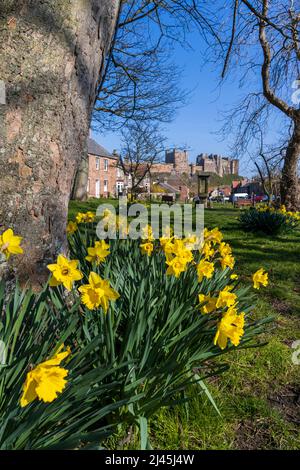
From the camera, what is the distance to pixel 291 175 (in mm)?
11391

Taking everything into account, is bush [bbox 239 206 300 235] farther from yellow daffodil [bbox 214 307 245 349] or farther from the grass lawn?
yellow daffodil [bbox 214 307 245 349]

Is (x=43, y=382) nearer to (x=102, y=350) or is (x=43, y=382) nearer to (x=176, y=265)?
(x=102, y=350)

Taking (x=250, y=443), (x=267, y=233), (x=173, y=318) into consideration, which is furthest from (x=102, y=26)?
(x=267, y=233)

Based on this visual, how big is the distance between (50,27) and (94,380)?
1.84 m

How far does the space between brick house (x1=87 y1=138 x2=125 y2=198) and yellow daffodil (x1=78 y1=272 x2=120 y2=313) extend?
4035cm

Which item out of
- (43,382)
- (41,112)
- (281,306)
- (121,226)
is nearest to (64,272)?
(43,382)

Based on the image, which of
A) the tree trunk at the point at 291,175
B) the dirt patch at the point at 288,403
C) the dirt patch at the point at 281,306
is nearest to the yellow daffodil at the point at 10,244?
the dirt patch at the point at 288,403

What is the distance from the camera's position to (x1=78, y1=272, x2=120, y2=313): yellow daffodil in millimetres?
1178

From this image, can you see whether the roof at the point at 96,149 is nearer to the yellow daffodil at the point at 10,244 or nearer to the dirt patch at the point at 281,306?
the dirt patch at the point at 281,306

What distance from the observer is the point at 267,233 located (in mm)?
7867

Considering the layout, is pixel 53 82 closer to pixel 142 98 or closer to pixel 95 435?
pixel 95 435

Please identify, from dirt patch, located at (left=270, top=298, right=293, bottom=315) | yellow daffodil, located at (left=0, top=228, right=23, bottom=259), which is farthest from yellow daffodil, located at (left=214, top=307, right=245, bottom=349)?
dirt patch, located at (left=270, top=298, right=293, bottom=315)

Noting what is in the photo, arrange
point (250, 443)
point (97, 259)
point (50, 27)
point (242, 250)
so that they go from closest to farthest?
point (250, 443) → point (97, 259) → point (50, 27) → point (242, 250)
